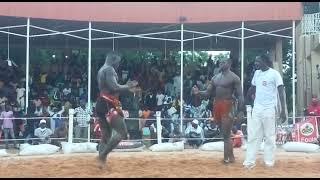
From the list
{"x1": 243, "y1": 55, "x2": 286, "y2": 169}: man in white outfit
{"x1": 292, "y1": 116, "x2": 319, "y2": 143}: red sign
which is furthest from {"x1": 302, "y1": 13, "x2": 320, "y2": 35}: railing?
{"x1": 243, "y1": 55, "x2": 286, "y2": 169}: man in white outfit

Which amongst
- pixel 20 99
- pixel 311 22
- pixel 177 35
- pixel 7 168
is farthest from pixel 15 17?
pixel 311 22

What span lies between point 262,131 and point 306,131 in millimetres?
6476

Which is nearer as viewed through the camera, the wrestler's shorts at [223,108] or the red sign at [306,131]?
the wrestler's shorts at [223,108]

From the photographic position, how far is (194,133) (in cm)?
1559

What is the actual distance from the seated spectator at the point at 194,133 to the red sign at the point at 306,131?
2563 mm

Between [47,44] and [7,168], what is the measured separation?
49.3ft

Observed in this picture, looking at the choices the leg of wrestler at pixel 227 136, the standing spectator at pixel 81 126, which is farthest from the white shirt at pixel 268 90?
the standing spectator at pixel 81 126

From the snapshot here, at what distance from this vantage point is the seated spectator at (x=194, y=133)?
1541 cm

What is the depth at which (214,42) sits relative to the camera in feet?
78.8

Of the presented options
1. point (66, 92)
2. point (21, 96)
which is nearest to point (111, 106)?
point (21, 96)

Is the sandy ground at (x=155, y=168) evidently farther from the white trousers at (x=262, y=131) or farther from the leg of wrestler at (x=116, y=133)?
the leg of wrestler at (x=116, y=133)

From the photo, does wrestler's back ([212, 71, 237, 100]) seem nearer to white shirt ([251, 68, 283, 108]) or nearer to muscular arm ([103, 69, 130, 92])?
white shirt ([251, 68, 283, 108])

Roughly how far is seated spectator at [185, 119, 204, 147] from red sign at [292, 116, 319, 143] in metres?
2.56

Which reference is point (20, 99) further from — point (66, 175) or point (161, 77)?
point (66, 175)
